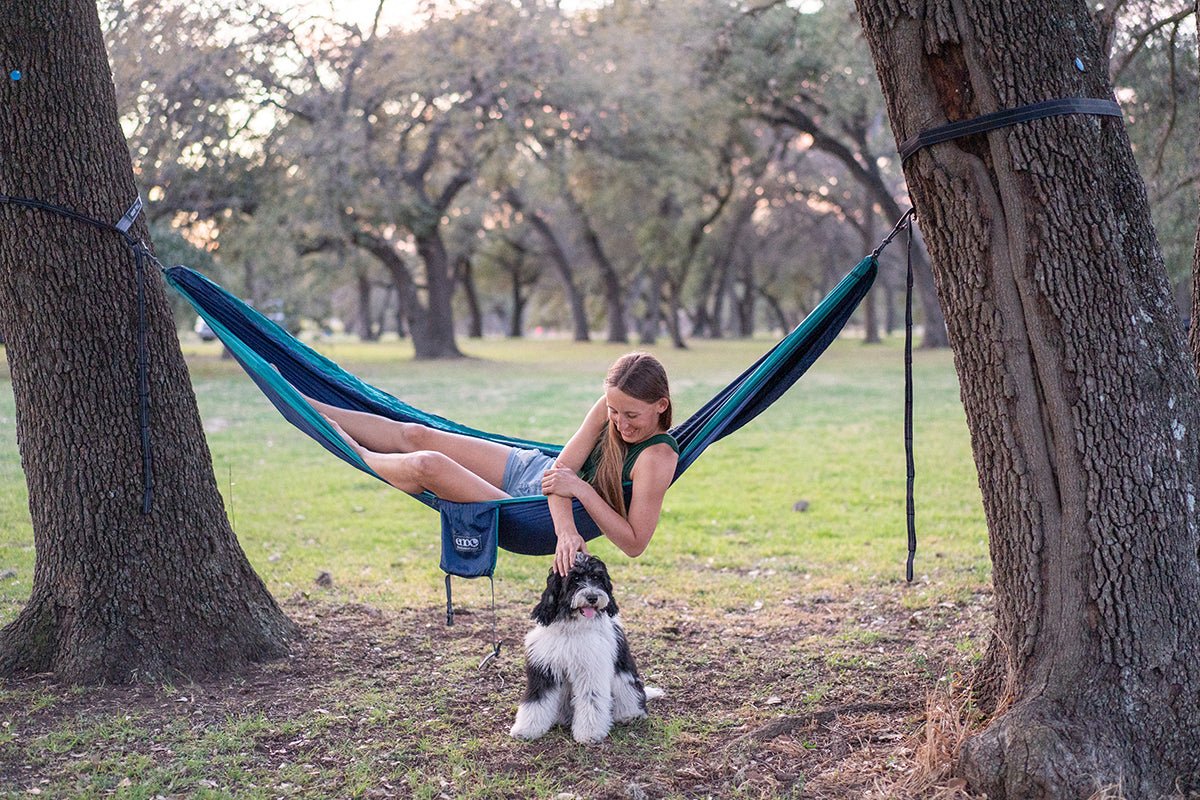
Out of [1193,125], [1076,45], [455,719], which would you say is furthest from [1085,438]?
[1193,125]

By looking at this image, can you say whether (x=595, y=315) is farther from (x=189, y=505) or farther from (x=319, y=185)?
(x=189, y=505)

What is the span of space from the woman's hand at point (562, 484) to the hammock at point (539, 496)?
0.06 m

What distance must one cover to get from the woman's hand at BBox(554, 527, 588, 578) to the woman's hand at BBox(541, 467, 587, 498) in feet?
0.34

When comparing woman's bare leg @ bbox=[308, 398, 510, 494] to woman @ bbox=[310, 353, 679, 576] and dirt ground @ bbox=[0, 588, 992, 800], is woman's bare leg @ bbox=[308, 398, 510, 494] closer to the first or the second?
woman @ bbox=[310, 353, 679, 576]

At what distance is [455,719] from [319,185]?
1324cm

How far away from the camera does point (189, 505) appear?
3.06 meters

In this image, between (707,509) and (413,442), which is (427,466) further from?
(707,509)

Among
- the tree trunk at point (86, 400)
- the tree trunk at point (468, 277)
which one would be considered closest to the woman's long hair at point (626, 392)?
the tree trunk at point (86, 400)

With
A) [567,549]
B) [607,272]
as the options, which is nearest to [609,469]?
[567,549]

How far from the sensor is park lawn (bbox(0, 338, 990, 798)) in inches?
97.3

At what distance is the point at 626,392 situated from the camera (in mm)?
2766

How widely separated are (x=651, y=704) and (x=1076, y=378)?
1529mm

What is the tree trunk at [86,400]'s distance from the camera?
2.84m

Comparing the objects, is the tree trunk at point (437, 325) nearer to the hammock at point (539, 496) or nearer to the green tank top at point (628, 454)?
the hammock at point (539, 496)
